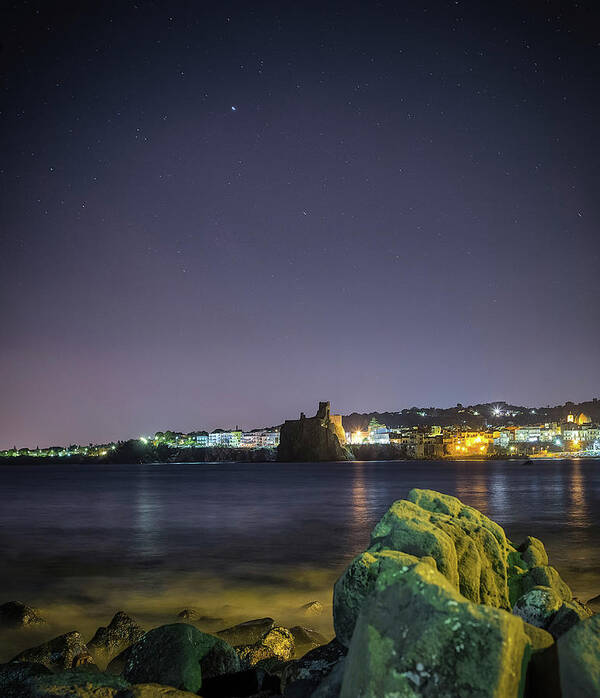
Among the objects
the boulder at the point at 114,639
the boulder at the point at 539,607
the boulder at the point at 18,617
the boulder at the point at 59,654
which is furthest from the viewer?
the boulder at the point at 18,617

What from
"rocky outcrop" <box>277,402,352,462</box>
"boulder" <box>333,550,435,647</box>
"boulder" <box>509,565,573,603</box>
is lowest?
"rocky outcrop" <box>277,402,352,462</box>

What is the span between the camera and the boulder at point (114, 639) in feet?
30.1

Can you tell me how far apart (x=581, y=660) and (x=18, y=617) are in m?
11.3

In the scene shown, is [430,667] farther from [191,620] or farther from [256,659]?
[191,620]

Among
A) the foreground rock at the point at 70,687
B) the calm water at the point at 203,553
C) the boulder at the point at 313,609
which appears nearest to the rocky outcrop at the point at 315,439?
the calm water at the point at 203,553

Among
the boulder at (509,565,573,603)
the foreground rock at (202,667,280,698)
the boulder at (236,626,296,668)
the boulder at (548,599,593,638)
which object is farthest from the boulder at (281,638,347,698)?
the boulder at (509,565,573,603)

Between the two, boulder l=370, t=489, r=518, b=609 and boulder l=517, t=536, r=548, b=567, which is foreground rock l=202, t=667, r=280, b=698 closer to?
boulder l=370, t=489, r=518, b=609

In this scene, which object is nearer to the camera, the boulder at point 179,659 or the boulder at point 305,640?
the boulder at point 179,659

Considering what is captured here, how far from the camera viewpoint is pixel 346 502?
4369cm

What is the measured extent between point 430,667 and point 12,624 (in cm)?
1059

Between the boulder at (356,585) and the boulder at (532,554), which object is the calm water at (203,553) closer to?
the boulder at (532,554)

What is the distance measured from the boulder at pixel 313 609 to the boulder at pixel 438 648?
29.9 ft

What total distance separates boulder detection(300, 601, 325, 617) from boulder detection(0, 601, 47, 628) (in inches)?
209

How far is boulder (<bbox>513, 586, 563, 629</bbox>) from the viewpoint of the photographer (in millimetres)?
5934
